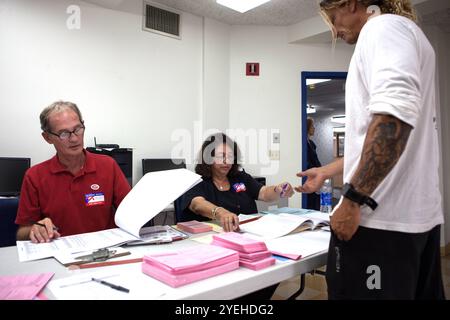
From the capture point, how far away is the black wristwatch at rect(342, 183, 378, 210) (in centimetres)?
79

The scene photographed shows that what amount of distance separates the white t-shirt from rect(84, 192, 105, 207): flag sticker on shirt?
1225mm

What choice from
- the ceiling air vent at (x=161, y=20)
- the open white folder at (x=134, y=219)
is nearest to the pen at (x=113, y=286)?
the open white folder at (x=134, y=219)

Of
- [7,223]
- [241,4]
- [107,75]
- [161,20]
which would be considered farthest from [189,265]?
[161,20]

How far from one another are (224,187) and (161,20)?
7.66 ft

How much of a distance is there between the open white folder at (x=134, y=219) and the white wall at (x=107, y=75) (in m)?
1.98

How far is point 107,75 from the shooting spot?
3213 millimetres

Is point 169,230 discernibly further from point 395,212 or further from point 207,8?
point 207,8

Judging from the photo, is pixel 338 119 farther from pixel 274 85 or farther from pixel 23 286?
pixel 23 286

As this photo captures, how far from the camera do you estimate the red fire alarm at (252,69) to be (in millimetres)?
4012

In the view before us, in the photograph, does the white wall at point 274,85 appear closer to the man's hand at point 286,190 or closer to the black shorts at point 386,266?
the man's hand at point 286,190

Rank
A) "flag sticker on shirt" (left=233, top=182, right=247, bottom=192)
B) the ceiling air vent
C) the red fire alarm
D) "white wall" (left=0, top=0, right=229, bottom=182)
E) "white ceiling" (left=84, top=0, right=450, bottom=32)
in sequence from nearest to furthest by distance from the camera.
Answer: "flag sticker on shirt" (left=233, top=182, right=247, bottom=192) → "white wall" (left=0, top=0, right=229, bottom=182) → "white ceiling" (left=84, top=0, right=450, bottom=32) → the ceiling air vent → the red fire alarm

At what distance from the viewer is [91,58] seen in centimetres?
313

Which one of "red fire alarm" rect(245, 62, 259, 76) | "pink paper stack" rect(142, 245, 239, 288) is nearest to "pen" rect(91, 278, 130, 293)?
"pink paper stack" rect(142, 245, 239, 288)

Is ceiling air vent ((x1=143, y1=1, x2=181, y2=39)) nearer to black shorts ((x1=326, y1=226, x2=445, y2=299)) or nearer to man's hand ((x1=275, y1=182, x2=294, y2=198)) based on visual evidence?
man's hand ((x1=275, y1=182, x2=294, y2=198))
